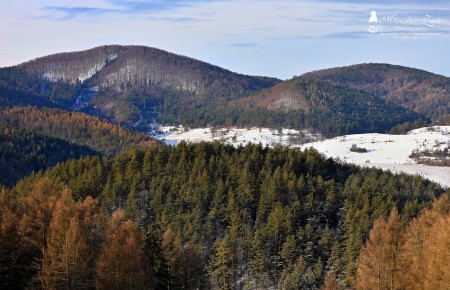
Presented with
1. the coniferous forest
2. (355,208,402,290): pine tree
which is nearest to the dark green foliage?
the coniferous forest

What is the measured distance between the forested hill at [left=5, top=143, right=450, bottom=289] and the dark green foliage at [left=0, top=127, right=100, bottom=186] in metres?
73.4

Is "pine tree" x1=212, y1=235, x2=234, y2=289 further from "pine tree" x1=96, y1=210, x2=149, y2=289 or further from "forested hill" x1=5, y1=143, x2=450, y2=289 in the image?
"pine tree" x1=96, y1=210, x2=149, y2=289

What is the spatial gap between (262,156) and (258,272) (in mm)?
35087

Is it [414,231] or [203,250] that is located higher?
[414,231]

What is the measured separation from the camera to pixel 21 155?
180 m

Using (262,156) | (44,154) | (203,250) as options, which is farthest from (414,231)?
(44,154)

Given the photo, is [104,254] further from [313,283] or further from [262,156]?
[262,156]

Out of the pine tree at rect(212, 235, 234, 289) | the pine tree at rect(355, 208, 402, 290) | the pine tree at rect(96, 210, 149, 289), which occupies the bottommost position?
the pine tree at rect(212, 235, 234, 289)

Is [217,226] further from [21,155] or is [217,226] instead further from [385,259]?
[21,155]

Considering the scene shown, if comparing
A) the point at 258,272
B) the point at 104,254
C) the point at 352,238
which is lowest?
the point at 258,272

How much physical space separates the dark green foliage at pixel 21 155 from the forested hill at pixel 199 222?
73.4 metres

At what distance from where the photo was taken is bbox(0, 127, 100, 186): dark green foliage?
168 m

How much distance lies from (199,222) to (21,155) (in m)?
122

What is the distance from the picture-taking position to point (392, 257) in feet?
116
